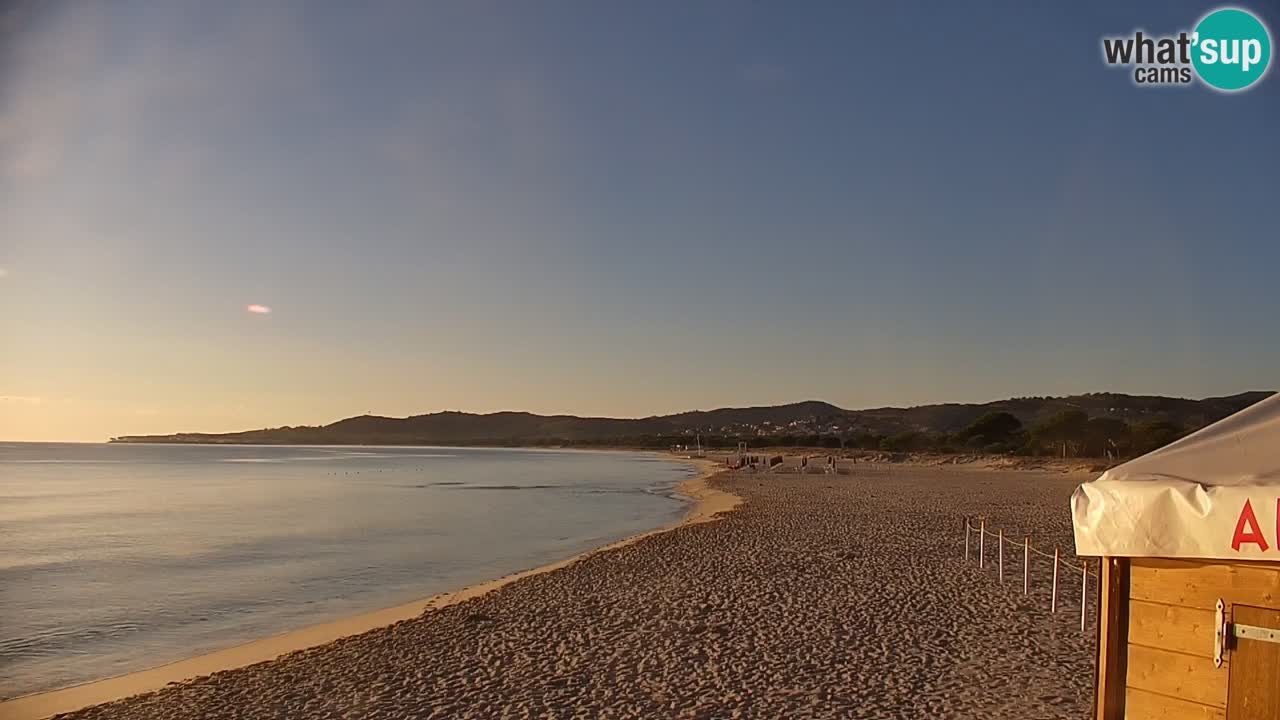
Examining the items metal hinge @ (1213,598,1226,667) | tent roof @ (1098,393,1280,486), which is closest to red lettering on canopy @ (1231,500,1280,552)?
tent roof @ (1098,393,1280,486)

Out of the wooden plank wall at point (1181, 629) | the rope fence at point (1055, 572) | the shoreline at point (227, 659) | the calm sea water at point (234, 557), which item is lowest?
the calm sea water at point (234, 557)

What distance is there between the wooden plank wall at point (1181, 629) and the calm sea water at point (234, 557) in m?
12.0

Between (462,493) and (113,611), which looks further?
(462,493)

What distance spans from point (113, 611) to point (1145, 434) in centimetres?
6785

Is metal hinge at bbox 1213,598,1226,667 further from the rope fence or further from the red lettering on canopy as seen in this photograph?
the rope fence

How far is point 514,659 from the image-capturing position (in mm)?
9961

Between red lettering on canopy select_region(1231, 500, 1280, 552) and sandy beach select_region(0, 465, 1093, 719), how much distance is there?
3.79 m

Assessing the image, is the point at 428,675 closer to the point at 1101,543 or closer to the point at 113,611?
the point at 1101,543

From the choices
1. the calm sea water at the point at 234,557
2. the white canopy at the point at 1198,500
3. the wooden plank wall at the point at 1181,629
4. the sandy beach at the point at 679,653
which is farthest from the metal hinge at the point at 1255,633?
the calm sea water at the point at 234,557

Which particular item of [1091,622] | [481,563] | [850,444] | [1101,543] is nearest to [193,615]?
[481,563]

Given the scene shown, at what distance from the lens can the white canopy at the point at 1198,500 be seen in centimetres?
430

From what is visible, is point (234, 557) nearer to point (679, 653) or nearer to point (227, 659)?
point (227, 659)

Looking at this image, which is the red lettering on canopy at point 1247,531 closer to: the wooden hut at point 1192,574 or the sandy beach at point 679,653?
the wooden hut at point 1192,574

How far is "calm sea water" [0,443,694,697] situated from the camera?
14.0 m
